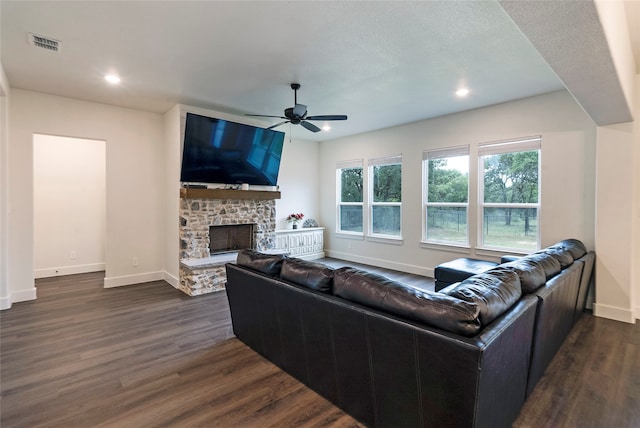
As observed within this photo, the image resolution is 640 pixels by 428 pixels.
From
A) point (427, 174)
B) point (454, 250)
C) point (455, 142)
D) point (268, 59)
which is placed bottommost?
point (454, 250)

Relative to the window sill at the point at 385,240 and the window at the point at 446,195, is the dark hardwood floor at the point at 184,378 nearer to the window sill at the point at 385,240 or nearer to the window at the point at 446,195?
the window at the point at 446,195

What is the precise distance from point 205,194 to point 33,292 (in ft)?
8.54

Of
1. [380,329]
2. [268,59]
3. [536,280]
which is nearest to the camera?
[380,329]

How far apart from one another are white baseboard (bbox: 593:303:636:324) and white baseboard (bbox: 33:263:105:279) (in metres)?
7.75

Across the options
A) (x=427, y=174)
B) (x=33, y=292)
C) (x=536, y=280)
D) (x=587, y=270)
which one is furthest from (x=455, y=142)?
(x=33, y=292)

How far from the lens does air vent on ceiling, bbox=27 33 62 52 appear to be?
2754 millimetres

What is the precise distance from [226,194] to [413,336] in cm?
405

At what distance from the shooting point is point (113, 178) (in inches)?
189

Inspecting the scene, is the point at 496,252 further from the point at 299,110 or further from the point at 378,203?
the point at 299,110

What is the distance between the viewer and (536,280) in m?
2.00

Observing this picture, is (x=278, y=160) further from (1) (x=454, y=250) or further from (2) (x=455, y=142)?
(1) (x=454, y=250)

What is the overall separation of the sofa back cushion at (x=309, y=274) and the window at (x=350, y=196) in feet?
14.7

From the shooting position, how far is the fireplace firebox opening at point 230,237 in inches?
205

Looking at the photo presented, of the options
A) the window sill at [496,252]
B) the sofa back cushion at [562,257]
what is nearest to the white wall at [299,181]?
the window sill at [496,252]
